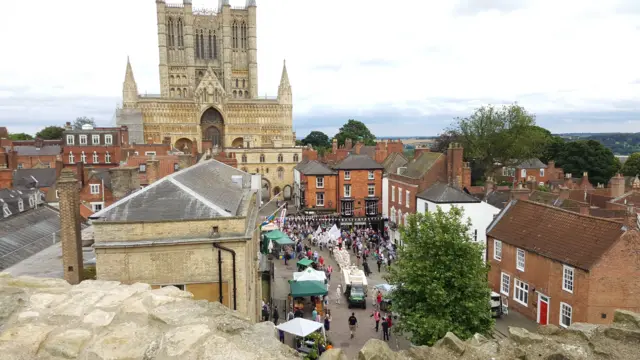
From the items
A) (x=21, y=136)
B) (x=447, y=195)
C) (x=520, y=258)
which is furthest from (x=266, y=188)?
(x=21, y=136)

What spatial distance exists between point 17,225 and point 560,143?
3082 inches

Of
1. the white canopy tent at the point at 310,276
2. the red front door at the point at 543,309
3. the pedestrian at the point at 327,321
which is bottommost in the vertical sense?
the pedestrian at the point at 327,321

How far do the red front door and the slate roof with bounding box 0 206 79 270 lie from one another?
70.4 ft

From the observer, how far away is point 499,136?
5381 cm

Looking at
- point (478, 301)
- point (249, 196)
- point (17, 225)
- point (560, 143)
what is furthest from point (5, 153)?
point (560, 143)

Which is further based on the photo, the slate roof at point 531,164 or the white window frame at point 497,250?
the slate roof at point 531,164

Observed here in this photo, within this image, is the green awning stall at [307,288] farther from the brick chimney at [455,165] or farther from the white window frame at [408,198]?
the brick chimney at [455,165]

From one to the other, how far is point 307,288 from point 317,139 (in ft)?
415

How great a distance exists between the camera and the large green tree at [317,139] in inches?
5763

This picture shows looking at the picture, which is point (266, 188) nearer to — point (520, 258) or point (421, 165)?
point (421, 165)

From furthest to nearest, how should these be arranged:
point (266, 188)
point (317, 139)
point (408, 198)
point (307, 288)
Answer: point (317, 139), point (266, 188), point (408, 198), point (307, 288)

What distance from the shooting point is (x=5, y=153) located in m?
48.7

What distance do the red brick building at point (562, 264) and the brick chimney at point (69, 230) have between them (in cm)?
1859

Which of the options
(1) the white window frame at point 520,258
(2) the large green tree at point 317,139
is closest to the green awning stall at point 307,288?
(1) the white window frame at point 520,258
